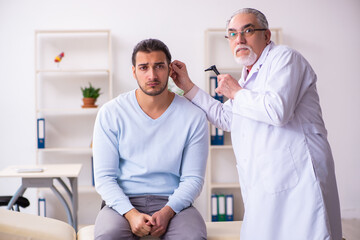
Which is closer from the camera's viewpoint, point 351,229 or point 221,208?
point 351,229

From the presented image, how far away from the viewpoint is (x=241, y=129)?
1.63 metres

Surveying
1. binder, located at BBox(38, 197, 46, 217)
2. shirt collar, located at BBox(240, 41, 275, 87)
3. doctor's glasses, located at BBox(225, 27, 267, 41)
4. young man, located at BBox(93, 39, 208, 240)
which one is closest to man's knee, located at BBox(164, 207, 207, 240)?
young man, located at BBox(93, 39, 208, 240)

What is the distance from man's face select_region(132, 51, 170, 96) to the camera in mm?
1804

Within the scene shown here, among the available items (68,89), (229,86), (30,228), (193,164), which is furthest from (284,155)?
(68,89)

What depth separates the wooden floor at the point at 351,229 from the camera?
3.39 meters

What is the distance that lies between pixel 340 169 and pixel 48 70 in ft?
10.2

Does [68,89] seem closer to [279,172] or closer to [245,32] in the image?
[245,32]

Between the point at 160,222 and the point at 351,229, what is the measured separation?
8.94 ft

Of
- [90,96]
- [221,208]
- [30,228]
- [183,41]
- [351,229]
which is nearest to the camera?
[30,228]

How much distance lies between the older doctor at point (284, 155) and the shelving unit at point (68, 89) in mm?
2596

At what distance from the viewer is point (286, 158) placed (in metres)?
1.49

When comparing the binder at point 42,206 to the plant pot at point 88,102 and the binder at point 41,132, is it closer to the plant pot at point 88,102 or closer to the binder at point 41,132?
the binder at point 41,132

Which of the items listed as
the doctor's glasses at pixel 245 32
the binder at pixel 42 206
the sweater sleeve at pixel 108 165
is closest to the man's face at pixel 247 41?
the doctor's glasses at pixel 245 32

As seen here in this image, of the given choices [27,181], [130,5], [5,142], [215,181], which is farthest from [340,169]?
[5,142]
